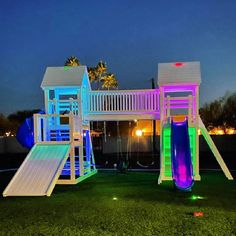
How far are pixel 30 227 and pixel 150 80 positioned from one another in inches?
818

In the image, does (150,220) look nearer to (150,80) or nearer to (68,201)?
(68,201)

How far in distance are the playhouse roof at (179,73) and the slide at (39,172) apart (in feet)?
13.6

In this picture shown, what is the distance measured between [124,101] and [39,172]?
4526 millimetres

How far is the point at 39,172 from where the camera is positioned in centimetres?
966

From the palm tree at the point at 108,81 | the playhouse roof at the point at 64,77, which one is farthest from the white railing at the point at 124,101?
the palm tree at the point at 108,81

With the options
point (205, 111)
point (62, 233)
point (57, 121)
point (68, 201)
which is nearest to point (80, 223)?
point (62, 233)

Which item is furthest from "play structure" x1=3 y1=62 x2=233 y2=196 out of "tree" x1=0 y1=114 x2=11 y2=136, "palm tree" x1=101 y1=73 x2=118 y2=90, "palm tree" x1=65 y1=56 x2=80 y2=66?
"tree" x1=0 y1=114 x2=11 y2=136

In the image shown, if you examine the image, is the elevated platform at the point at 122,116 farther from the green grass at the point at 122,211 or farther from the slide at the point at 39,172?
the green grass at the point at 122,211

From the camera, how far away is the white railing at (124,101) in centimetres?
1241

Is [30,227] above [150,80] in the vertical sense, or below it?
below

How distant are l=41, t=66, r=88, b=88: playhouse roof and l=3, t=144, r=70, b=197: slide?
2495 millimetres

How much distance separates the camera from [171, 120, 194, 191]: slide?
9.12 m

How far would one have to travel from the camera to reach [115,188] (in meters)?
10.0

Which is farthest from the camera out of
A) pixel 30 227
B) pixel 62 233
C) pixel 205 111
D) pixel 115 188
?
pixel 205 111
